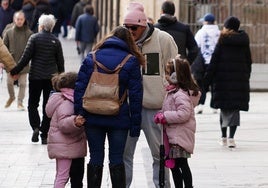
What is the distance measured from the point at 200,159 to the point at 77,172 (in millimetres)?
3695

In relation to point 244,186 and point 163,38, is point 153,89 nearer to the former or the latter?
point 163,38

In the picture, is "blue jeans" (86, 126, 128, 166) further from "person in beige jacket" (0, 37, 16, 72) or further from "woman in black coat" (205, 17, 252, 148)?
"woman in black coat" (205, 17, 252, 148)

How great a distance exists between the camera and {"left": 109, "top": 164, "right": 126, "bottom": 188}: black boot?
407 inches

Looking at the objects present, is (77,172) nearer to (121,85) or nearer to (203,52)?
(121,85)

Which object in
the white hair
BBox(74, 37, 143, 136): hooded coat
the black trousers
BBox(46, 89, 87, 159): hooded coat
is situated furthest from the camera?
the black trousers

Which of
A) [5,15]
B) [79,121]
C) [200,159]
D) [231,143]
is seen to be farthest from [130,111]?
[5,15]

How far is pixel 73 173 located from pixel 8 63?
392 centimetres

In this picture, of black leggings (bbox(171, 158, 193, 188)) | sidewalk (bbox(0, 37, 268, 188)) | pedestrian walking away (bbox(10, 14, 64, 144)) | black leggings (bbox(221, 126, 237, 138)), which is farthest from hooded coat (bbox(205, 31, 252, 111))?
black leggings (bbox(171, 158, 193, 188))

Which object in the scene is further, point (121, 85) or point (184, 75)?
point (184, 75)

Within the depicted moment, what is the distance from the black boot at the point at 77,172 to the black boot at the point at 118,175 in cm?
76

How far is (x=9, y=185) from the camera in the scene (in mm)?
12352

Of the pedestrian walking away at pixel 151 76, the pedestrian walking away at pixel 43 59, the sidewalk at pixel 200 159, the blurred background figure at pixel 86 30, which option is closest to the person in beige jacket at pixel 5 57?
the pedestrian walking away at pixel 43 59

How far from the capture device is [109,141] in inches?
406

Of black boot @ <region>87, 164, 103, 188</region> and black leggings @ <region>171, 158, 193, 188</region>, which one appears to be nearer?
black boot @ <region>87, 164, 103, 188</region>
